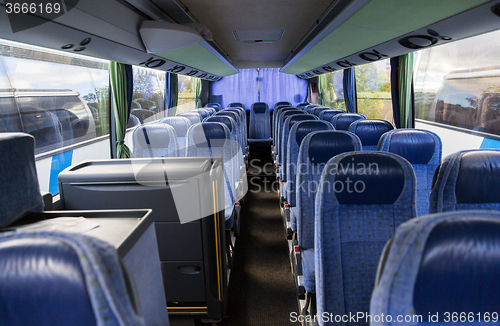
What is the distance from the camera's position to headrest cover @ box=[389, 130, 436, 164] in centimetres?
279

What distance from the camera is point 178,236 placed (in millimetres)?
1875

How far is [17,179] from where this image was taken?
104 centimetres

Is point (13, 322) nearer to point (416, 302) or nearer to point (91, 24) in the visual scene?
point (416, 302)

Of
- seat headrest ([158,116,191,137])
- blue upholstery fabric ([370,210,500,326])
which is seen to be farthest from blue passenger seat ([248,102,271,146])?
blue upholstery fabric ([370,210,500,326])

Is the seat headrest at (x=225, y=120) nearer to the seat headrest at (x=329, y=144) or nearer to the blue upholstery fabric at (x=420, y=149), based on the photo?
the seat headrest at (x=329, y=144)

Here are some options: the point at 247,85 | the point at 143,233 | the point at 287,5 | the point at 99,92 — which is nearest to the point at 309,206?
the point at 143,233

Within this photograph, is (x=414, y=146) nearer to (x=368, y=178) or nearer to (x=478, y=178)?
(x=478, y=178)

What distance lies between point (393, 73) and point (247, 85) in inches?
322

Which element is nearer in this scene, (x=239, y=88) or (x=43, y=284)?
(x=43, y=284)

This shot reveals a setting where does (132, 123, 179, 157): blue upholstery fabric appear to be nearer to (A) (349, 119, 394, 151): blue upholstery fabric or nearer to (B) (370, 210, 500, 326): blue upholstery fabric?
(A) (349, 119, 394, 151): blue upholstery fabric

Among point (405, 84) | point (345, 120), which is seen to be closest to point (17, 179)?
point (345, 120)

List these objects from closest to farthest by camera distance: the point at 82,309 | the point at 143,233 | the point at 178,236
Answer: the point at 82,309 → the point at 143,233 → the point at 178,236

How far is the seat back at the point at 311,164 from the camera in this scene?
2.62 metres

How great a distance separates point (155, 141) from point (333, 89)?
9.04m
